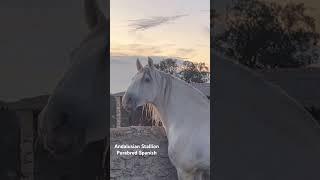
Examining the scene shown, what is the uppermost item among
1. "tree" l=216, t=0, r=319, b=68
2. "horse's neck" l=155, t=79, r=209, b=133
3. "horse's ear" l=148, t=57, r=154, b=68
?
"tree" l=216, t=0, r=319, b=68

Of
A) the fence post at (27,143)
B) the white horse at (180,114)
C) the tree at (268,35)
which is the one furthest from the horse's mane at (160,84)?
the fence post at (27,143)

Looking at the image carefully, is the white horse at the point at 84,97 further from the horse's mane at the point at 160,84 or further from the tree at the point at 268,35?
the tree at the point at 268,35

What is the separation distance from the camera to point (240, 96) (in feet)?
10.9

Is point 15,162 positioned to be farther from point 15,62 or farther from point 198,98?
point 198,98

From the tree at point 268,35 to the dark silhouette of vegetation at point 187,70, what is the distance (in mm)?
166

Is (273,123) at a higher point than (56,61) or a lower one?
lower

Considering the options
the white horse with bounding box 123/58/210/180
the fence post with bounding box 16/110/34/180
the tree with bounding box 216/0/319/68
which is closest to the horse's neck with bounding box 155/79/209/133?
the white horse with bounding box 123/58/210/180

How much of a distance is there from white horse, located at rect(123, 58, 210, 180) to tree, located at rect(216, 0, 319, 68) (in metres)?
0.34

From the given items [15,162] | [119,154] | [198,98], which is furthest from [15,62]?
[198,98]

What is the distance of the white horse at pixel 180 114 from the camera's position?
10.8 feet

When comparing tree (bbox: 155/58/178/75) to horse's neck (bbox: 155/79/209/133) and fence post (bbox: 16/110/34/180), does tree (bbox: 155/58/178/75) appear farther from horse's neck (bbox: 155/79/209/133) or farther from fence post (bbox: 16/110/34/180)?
fence post (bbox: 16/110/34/180)

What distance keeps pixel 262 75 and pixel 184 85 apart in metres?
0.45

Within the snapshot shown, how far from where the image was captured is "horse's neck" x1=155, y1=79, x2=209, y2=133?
3.32 metres

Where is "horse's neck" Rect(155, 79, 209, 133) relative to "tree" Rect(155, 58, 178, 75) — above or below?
below
